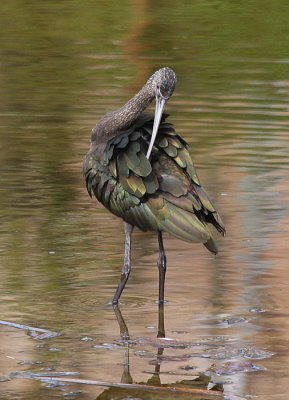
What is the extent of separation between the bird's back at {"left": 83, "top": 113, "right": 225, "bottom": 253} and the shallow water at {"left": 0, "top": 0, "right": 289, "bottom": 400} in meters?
0.52

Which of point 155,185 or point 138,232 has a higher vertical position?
point 155,185

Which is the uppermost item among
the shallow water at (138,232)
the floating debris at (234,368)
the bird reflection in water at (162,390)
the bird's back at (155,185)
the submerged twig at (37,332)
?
the bird's back at (155,185)

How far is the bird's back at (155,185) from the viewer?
8.58 meters

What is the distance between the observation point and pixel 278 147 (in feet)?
44.7

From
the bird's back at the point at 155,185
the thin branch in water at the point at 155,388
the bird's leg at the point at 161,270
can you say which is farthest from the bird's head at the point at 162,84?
the thin branch in water at the point at 155,388

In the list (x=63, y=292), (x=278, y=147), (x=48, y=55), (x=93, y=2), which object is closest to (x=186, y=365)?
(x=63, y=292)

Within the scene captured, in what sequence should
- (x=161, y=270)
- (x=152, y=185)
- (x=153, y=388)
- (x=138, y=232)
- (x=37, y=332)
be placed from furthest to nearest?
1. (x=138, y=232)
2. (x=161, y=270)
3. (x=152, y=185)
4. (x=37, y=332)
5. (x=153, y=388)

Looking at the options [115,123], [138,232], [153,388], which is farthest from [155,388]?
[138,232]

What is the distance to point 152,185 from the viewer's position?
867 centimetres

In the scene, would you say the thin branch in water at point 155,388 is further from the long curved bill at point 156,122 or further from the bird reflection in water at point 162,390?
the long curved bill at point 156,122

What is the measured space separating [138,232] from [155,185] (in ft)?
6.71

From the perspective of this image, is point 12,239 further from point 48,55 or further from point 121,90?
point 48,55

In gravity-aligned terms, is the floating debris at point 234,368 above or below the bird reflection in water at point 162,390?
below

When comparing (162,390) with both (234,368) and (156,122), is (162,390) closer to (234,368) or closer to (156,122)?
(234,368)
